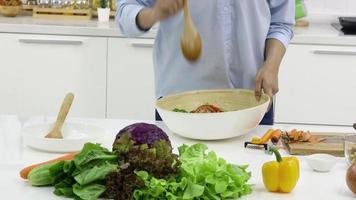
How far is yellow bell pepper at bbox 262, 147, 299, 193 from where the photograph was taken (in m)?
1.58

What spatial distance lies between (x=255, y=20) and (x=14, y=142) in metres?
0.88

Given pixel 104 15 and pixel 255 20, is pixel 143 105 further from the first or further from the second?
pixel 255 20

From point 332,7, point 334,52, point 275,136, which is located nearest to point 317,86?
point 334,52

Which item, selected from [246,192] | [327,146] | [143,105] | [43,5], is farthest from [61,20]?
[246,192]

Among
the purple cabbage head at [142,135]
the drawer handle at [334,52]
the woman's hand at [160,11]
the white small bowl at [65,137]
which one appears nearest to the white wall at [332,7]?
the drawer handle at [334,52]

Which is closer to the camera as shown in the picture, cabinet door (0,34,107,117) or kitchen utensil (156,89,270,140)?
kitchen utensil (156,89,270,140)

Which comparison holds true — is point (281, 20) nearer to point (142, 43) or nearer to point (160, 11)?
point (160, 11)

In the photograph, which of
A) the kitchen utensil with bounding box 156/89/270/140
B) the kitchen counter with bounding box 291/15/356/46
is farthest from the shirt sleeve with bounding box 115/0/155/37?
the kitchen counter with bounding box 291/15/356/46

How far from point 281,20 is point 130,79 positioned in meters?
1.27

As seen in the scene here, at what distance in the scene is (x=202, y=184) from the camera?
4.99ft

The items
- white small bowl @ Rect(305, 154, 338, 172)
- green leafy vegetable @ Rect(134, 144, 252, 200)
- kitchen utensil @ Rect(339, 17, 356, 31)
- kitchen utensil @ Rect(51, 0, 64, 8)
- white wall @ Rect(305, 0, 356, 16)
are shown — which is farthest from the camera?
white wall @ Rect(305, 0, 356, 16)

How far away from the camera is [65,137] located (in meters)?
2.02

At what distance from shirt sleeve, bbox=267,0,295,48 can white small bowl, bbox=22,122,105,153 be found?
73cm

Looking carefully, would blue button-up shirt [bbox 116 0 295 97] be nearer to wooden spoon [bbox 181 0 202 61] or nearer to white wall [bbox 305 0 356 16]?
wooden spoon [bbox 181 0 202 61]
